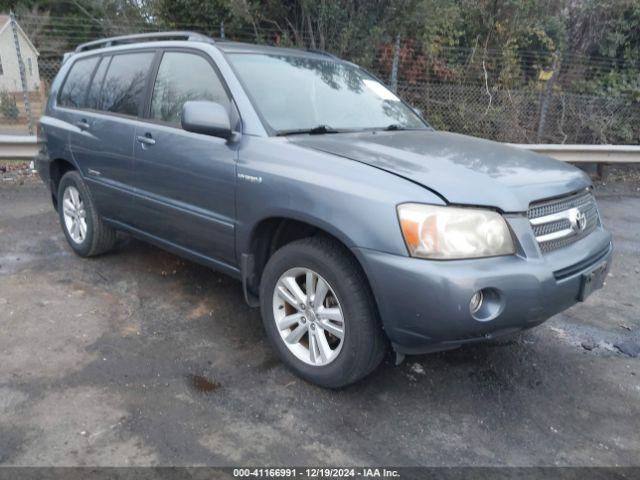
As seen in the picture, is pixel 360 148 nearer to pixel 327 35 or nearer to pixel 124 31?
pixel 327 35

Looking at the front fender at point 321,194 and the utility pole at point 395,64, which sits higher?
the utility pole at point 395,64

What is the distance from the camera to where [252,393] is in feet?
9.54

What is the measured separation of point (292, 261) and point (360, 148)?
2.39ft

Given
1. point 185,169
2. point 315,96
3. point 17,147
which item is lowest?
point 17,147

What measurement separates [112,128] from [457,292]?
3.02 meters

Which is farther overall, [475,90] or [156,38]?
[475,90]

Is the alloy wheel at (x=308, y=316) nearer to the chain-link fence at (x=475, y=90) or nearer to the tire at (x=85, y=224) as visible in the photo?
the tire at (x=85, y=224)

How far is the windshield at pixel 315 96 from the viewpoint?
10.9 ft

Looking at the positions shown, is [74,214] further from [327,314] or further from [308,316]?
[327,314]

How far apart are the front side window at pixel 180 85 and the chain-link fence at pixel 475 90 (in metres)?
5.51

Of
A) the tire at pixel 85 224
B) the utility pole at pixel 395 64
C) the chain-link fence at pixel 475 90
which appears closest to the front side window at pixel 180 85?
the tire at pixel 85 224

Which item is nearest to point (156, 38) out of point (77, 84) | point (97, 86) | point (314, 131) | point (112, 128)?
point (97, 86)

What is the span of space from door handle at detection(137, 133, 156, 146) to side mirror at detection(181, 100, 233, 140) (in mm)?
728

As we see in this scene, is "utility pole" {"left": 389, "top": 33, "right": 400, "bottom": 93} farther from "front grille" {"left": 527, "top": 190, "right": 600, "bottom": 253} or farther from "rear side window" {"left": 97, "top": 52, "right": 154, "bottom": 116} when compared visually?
"front grille" {"left": 527, "top": 190, "right": 600, "bottom": 253}
